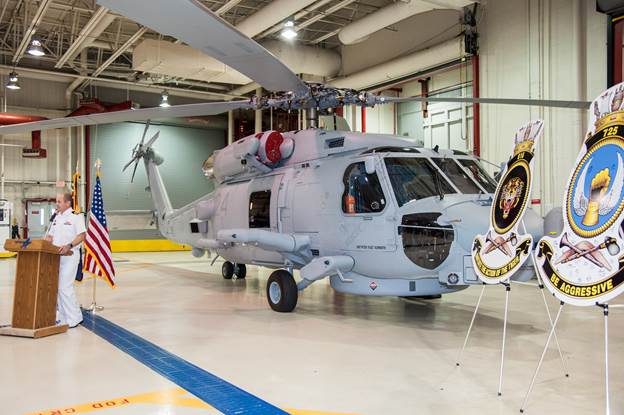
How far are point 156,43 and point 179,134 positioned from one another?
29.8 ft

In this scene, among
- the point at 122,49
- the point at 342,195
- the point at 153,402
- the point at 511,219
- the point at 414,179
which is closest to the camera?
the point at 153,402

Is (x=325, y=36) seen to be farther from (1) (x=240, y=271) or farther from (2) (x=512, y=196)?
(2) (x=512, y=196)

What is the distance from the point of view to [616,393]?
4.12m

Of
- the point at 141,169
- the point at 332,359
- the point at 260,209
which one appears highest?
the point at 141,169

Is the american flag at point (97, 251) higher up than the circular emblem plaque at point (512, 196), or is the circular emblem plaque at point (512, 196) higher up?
the circular emblem plaque at point (512, 196)

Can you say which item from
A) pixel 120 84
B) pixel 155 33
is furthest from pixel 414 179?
pixel 120 84

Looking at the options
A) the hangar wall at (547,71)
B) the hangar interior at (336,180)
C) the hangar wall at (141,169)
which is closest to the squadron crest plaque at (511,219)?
the hangar interior at (336,180)

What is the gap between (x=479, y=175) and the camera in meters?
6.95

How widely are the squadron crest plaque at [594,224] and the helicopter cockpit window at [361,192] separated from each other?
10.2 ft

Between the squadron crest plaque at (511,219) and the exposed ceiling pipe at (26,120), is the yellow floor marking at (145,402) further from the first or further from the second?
the exposed ceiling pipe at (26,120)

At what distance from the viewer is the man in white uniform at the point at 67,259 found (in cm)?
658

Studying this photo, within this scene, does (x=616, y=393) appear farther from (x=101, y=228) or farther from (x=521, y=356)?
(x=101, y=228)

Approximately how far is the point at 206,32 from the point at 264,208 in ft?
12.7

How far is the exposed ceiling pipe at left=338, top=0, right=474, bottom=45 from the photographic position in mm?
12148
